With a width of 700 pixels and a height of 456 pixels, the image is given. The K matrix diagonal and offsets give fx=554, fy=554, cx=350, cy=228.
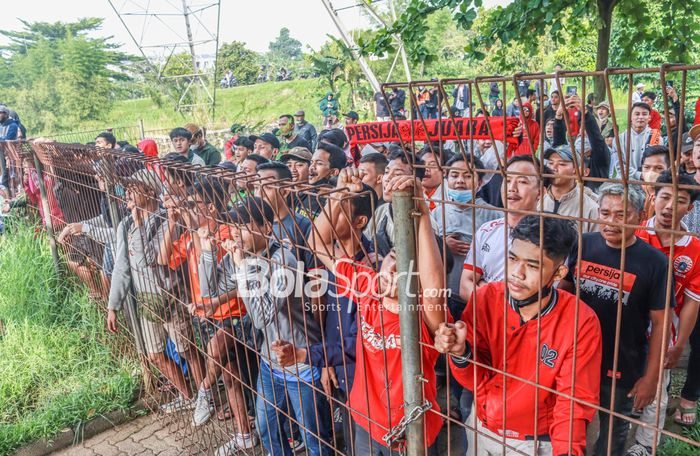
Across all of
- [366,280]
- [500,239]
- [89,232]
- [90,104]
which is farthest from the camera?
[90,104]

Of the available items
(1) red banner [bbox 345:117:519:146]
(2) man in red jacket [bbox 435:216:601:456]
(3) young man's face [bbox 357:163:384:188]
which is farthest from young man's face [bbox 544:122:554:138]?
(2) man in red jacket [bbox 435:216:601:456]

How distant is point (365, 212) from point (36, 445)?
2767 mm

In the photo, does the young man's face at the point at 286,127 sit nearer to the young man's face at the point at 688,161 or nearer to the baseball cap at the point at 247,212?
the young man's face at the point at 688,161

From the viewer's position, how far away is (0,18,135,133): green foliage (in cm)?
3077

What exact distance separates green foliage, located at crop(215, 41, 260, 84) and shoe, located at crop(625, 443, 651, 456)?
118ft

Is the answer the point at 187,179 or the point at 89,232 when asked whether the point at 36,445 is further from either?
the point at 187,179

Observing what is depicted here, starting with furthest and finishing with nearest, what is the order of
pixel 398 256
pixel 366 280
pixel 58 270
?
pixel 58 270, pixel 366 280, pixel 398 256

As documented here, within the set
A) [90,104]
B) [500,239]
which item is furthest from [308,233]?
[90,104]

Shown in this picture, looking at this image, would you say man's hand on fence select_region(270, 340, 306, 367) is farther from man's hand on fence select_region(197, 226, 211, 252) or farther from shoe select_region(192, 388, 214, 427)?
shoe select_region(192, 388, 214, 427)

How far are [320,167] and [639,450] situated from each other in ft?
10.2

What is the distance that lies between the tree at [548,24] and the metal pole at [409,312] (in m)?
3.84

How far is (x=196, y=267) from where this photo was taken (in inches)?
110

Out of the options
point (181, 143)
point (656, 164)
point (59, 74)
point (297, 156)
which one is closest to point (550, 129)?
point (656, 164)

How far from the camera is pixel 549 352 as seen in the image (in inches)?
71.8
